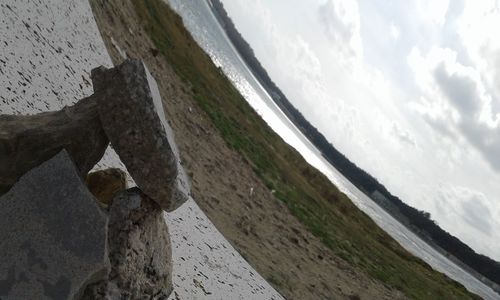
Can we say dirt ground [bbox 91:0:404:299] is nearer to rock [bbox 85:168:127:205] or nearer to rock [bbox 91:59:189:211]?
rock [bbox 85:168:127:205]

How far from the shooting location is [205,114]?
3534 centimetres

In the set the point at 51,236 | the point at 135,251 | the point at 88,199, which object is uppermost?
the point at 88,199

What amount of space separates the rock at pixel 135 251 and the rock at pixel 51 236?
352 mm

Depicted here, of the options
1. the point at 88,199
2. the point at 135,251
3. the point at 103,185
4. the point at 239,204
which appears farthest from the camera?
the point at 239,204

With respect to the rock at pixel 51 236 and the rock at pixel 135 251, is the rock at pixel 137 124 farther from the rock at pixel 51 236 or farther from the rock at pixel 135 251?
the rock at pixel 51 236

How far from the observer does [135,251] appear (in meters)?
8.75

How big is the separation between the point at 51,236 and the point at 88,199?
829mm

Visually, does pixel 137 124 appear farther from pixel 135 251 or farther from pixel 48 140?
pixel 135 251

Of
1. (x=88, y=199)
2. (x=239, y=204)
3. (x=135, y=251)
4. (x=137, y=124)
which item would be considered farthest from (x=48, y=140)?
(x=239, y=204)

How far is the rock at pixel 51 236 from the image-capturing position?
305 inches

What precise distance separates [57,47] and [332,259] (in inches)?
873

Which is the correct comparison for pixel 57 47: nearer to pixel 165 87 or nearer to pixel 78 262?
pixel 78 262

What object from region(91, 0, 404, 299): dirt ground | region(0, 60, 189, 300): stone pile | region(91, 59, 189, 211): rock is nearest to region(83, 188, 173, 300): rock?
region(0, 60, 189, 300): stone pile

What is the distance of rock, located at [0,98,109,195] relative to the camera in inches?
332
